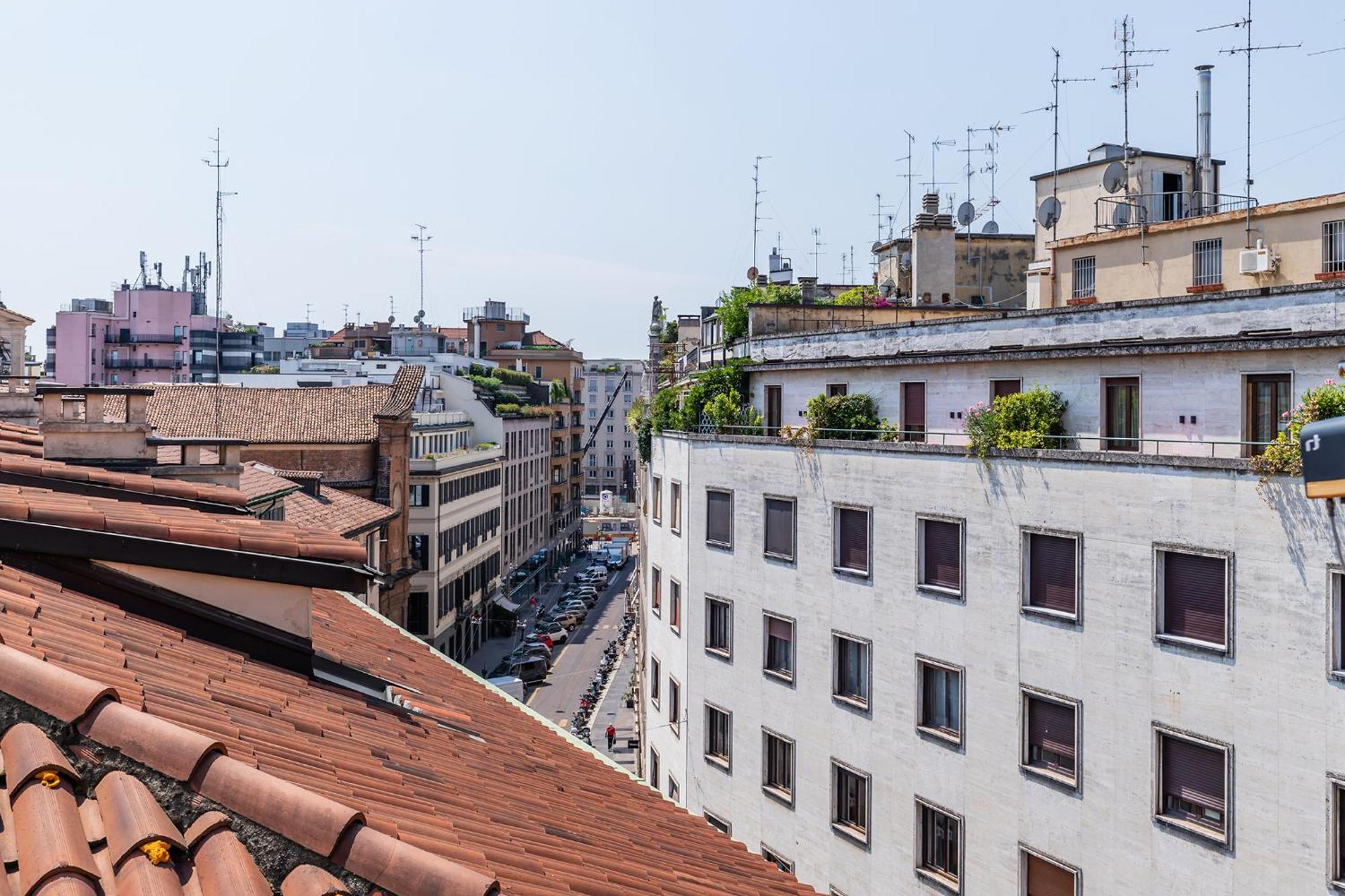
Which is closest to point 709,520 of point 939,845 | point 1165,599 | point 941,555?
point 941,555

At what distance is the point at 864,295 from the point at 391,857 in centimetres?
4343

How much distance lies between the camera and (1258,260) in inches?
1230

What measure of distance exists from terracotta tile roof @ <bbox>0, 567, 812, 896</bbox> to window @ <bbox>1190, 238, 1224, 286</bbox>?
27.5 m

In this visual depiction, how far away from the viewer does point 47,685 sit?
15.1 ft

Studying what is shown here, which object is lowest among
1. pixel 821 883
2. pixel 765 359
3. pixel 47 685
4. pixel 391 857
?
pixel 821 883

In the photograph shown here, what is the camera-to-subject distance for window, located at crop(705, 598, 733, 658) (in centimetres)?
3253

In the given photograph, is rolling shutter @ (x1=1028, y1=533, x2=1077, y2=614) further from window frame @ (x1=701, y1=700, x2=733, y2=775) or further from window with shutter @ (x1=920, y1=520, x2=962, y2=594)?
window frame @ (x1=701, y1=700, x2=733, y2=775)

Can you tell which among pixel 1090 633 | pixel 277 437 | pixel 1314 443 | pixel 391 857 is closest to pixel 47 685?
pixel 391 857

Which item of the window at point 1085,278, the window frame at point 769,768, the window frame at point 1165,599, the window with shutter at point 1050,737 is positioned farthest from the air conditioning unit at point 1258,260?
the window frame at point 769,768

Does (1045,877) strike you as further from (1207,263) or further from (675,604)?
(1207,263)

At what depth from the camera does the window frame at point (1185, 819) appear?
2011 cm

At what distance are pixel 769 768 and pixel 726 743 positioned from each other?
6.90ft

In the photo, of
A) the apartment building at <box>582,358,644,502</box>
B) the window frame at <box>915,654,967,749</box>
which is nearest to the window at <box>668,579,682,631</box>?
the window frame at <box>915,654,967,749</box>

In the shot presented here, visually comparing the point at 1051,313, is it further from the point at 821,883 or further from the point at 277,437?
the point at 277,437
